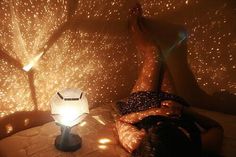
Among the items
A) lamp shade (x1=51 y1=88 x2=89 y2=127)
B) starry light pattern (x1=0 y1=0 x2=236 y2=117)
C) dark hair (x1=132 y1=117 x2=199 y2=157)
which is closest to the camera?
dark hair (x1=132 y1=117 x2=199 y2=157)

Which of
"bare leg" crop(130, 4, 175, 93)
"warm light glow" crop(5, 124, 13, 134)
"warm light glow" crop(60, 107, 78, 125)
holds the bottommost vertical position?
"warm light glow" crop(5, 124, 13, 134)

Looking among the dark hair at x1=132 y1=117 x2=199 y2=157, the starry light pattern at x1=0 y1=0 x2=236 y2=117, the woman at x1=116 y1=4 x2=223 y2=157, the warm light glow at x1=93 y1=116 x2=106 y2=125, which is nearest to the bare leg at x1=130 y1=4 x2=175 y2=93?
the woman at x1=116 y1=4 x2=223 y2=157

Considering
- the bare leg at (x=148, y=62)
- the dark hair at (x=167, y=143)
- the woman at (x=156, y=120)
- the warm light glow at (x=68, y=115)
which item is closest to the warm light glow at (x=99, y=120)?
the woman at (x=156, y=120)

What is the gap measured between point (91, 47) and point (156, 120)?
0.79 m

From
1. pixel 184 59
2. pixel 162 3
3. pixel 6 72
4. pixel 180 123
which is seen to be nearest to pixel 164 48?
pixel 184 59

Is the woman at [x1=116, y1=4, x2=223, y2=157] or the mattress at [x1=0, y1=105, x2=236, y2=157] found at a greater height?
the woman at [x1=116, y1=4, x2=223, y2=157]

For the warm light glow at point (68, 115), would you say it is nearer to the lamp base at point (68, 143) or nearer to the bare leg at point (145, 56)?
the lamp base at point (68, 143)

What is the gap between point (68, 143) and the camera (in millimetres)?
1679

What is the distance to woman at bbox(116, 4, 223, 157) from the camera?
4.45ft

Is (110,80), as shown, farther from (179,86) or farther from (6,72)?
(6,72)

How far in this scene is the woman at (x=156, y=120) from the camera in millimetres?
1357

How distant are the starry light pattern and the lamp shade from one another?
0.35m

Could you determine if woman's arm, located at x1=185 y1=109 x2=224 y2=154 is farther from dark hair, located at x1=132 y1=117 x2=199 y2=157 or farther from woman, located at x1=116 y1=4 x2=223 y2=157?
dark hair, located at x1=132 y1=117 x2=199 y2=157

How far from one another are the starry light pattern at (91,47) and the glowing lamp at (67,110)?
339 mm
